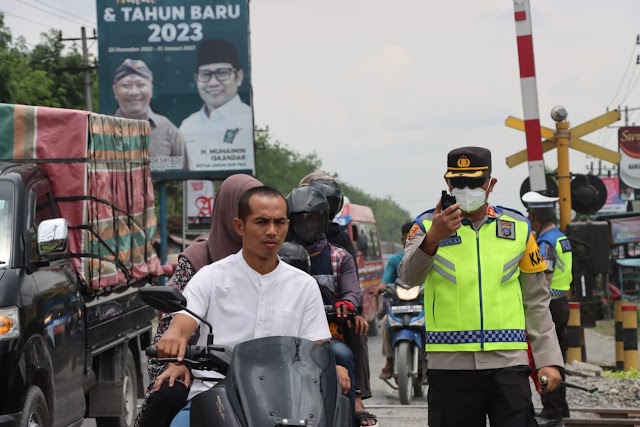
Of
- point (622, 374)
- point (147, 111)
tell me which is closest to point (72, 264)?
point (622, 374)

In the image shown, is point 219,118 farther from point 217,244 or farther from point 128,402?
point 217,244

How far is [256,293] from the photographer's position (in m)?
4.66

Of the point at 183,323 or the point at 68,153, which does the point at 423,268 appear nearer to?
the point at 183,323

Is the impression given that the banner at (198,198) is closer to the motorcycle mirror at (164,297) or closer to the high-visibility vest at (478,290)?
the high-visibility vest at (478,290)

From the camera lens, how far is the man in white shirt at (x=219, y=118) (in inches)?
1278

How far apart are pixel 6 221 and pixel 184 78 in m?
25.4

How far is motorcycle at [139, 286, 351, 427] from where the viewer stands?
12.7 feet

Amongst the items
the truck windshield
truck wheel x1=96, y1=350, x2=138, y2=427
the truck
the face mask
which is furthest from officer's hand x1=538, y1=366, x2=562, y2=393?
truck wheel x1=96, y1=350, x2=138, y2=427

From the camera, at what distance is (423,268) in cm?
554

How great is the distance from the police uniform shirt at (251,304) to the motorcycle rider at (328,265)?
2291 millimetres

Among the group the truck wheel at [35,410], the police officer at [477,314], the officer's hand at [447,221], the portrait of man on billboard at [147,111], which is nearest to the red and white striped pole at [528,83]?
the truck wheel at [35,410]

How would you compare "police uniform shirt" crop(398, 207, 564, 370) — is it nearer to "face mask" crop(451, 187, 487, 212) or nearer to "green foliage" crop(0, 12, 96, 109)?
"face mask" crop(451, 187, 487, 212)

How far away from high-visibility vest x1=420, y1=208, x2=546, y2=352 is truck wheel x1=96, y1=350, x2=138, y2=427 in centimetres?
452

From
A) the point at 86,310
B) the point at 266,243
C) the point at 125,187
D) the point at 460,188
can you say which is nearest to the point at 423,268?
the point at 460,188
